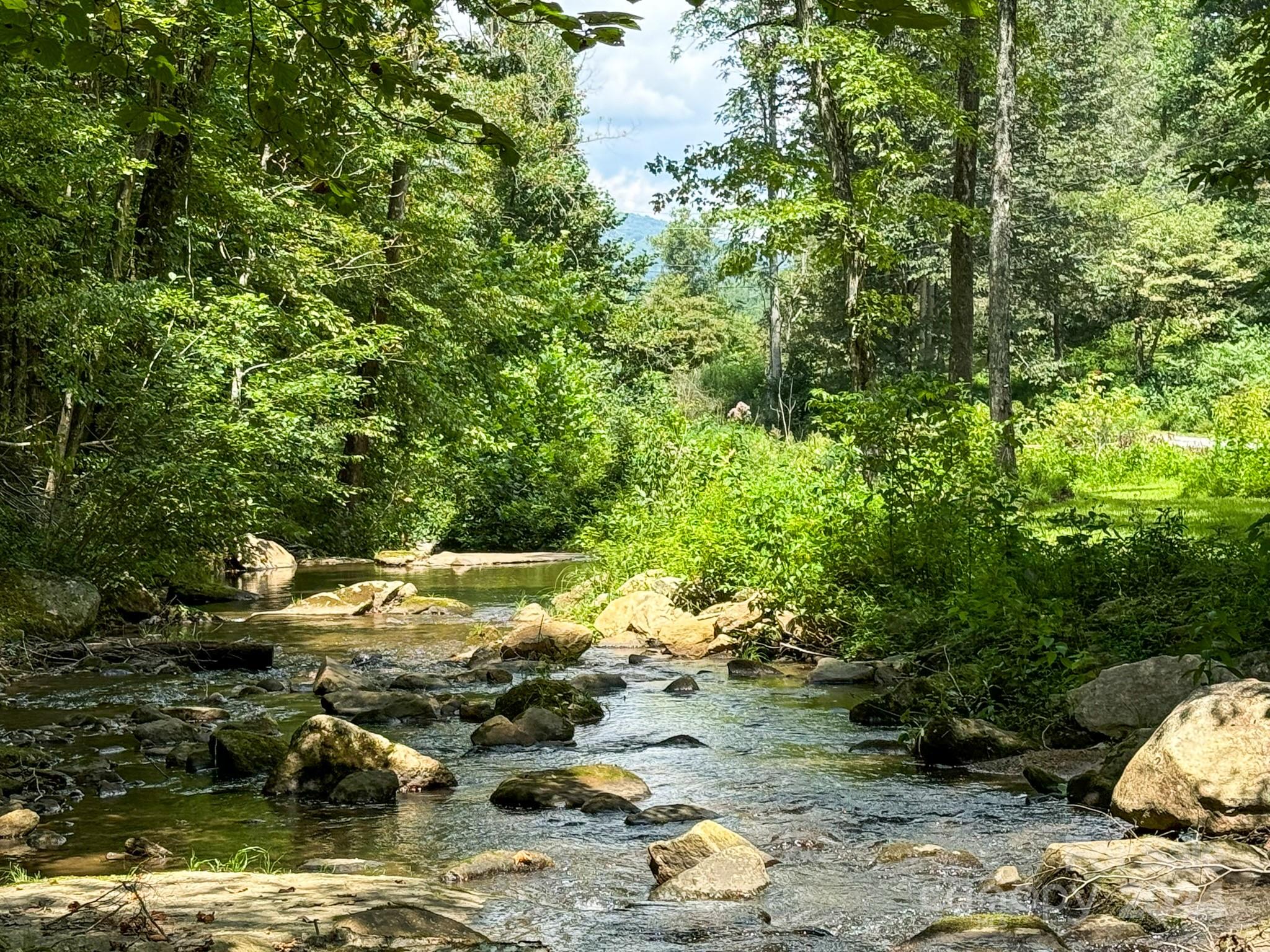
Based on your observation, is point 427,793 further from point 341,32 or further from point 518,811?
point 341,32

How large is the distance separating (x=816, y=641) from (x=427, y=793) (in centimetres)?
559

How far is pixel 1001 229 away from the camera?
56.7ft

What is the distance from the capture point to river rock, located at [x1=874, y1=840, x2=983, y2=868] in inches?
206

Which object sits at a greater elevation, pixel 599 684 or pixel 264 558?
pixel 264 558

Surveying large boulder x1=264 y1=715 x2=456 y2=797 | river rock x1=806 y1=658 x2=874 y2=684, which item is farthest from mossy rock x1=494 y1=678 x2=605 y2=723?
river rock x1=806 y1=658 x2=874 y2=684

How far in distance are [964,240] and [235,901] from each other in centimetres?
1835

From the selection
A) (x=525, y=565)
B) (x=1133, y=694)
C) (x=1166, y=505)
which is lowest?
(x=525, y=565)

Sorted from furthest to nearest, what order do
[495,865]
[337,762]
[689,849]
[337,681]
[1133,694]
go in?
[337,681] → [1133,694] → [337,762] → [495,865] → [689,849]

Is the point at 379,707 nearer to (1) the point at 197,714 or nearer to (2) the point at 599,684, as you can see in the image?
(1) the point at 197,714

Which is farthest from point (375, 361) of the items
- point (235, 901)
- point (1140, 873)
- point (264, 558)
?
point (1140, 873)

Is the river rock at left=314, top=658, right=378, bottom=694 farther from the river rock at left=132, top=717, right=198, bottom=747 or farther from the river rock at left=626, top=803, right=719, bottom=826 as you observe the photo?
the river rock at left=626, top=803, right=719, bottom=826

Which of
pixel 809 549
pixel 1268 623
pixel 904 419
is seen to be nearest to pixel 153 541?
pixel 809 549

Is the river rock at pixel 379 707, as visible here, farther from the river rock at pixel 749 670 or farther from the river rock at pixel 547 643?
the river rock at pixel 749 670

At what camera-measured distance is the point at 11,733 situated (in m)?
7.89
